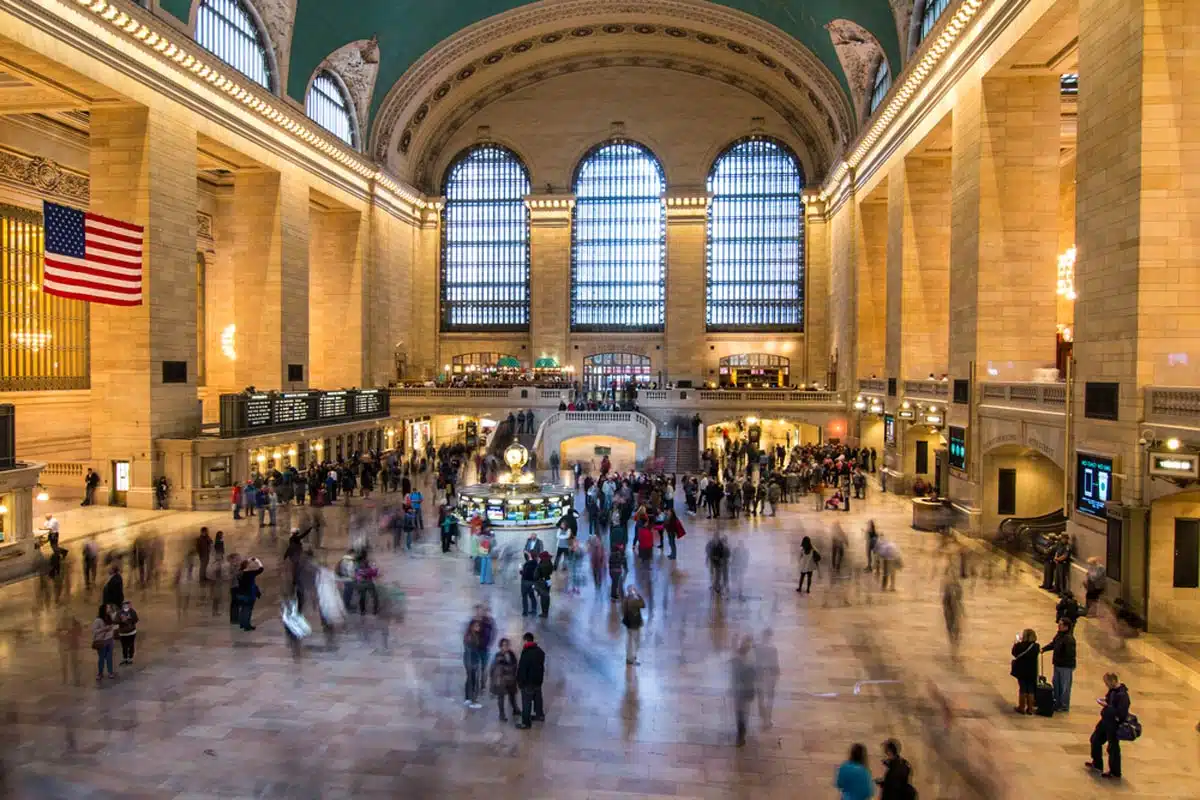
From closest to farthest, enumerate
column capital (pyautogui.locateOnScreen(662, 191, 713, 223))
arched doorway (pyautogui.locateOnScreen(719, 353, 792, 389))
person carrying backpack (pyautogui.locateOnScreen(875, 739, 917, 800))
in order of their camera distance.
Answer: person carrying backpack (pyautogui.locateOnScreen(875, 739, 917, 800)), column capital (pyautogui.locateOnScreen(662, 191, 713, 223)), arched doorway (pyautogui.locateOnScreen(719, 353, 792, 389))

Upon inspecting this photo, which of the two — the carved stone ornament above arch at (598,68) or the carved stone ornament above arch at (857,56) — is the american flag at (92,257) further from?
the carved stone ornament above arch at (857,56)

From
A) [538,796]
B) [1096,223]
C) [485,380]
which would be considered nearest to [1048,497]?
[1096,223]

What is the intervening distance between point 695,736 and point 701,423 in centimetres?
2488

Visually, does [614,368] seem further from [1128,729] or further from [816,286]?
[1128,729]

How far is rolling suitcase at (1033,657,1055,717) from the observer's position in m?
8.58

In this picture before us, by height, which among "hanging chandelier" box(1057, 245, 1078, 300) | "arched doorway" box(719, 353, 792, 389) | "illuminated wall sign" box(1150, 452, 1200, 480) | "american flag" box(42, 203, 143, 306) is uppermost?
"hanging chandelier" box(1057, 245, 1078, 300)

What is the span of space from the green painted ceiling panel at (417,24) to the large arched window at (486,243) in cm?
866

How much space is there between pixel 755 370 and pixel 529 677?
36.2 m

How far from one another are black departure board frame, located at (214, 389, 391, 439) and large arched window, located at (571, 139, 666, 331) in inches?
583

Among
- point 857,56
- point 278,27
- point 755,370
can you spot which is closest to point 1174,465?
point 857,56

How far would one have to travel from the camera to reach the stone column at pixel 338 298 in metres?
35.5

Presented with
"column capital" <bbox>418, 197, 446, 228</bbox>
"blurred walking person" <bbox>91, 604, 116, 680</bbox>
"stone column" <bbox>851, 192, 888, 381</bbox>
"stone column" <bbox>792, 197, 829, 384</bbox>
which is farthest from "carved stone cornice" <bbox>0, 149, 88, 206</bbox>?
"stone column" <bbox>792, 197, 829, 384</bbox>

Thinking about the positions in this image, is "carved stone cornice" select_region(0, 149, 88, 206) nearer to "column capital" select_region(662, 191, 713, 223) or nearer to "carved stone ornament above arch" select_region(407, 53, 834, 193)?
"carved stone ornament above arch" select_region(407, 53, 834, 193)

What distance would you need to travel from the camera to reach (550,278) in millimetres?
42969
